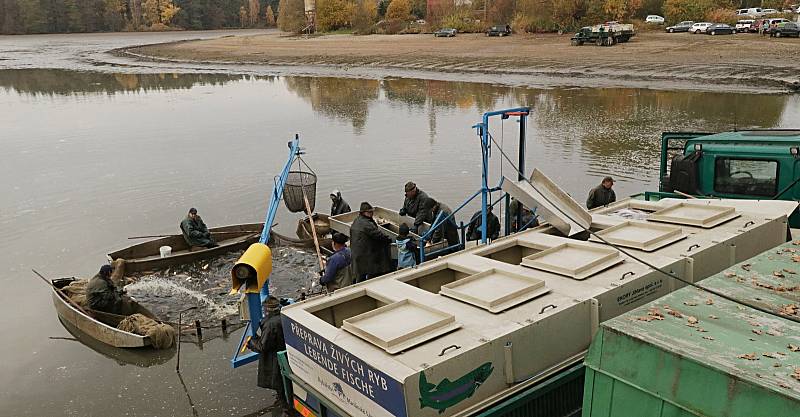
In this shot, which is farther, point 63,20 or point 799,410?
point 63,20

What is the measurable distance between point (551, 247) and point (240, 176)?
1623 cm

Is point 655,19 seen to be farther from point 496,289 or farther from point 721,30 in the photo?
point 496,289

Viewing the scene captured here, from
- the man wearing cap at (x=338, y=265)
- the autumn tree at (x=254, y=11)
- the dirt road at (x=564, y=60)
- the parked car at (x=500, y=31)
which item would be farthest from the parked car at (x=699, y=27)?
the autumn tree at (x=254, y=11)

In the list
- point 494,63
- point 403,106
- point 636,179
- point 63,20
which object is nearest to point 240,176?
point 636,179

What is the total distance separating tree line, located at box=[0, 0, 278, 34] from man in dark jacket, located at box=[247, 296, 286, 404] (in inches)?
5527

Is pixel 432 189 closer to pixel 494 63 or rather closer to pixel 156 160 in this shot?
pixel 156 160

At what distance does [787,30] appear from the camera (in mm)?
43781

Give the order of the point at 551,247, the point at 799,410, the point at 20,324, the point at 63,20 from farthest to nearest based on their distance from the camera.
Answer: the point at 63,20
the point at 20,324
the point at 551,247
the point at 799,410

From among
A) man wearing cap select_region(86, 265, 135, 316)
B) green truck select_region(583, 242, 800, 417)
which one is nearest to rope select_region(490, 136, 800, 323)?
green truck select_region(583, 242, 800, 417)

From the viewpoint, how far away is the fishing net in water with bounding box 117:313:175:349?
9.95 m

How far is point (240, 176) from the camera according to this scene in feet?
71.8

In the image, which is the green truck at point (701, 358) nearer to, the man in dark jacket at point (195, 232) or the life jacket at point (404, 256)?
the life jacket at point (404, 256)

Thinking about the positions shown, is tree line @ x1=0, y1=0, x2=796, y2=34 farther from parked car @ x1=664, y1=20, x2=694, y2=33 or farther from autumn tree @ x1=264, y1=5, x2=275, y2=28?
parked car @ x1=664, y1=20, x2=694, y2=33

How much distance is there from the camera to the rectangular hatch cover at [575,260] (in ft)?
21.2
